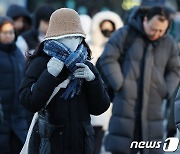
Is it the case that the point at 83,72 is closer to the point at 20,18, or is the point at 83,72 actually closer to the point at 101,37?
the point at 101,37

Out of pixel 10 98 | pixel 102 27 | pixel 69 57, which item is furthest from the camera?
pixel 102 27

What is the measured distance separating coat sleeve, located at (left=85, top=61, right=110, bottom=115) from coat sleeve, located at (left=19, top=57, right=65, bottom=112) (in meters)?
0.23

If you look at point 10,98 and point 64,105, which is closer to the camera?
point 64,105

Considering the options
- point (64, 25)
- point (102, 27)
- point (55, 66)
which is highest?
point (102, 27)

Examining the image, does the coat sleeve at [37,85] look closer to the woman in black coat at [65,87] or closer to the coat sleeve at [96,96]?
the woman in black coat at [65,87]

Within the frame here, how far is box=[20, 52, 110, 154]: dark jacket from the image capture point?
4.76 metres

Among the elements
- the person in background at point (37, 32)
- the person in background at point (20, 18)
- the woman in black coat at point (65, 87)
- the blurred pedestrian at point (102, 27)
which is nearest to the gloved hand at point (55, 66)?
the woman in black coat at point (65, 87)

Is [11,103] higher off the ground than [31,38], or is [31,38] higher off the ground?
[31,38]

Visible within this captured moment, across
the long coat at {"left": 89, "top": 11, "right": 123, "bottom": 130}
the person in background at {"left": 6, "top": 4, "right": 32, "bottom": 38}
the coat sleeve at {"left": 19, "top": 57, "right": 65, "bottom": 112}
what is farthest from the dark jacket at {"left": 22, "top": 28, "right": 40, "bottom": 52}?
the coat sleeve at {"left": 19, "top": 57, "right": 65, "bottom": 112}

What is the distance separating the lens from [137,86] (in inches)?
280

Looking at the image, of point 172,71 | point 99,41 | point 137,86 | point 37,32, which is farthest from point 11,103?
point 99,41

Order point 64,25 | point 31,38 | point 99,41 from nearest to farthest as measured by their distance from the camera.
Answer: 1. point 64,25
2. point 31,38
3. point 99,41

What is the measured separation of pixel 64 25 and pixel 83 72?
350 mm

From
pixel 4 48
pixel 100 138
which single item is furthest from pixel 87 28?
pixel 4 48
